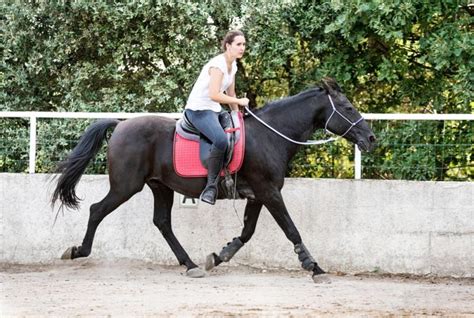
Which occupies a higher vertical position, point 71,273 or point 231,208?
point 231,208

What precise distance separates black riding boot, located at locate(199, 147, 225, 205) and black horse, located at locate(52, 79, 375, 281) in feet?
0.89

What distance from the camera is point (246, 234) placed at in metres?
10.3

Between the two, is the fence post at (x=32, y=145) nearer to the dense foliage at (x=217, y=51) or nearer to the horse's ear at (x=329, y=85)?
the dense foliage at (x=217, y=51)

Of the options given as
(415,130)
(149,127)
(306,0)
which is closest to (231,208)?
(149,127)

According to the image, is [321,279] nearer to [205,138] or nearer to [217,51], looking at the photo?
[205,138]

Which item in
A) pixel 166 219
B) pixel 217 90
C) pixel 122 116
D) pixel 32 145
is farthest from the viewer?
pixel 32 145

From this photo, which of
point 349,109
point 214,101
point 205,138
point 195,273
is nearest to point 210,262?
point 195,273

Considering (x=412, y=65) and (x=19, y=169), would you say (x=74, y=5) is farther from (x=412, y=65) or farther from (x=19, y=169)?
(x=412, y=65)

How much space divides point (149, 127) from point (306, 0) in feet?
11.1

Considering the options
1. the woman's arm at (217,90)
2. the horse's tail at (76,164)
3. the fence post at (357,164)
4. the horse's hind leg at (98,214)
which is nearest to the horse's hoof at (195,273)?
the horse's hind leg at (98,214)

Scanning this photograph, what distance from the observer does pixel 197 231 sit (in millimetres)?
11203

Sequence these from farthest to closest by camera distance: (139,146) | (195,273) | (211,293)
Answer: (195,273) → (139,146) → (211,293)

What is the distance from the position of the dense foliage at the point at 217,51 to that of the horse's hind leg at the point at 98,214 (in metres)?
1.72

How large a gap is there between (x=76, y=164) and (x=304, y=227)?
8.70 ft
